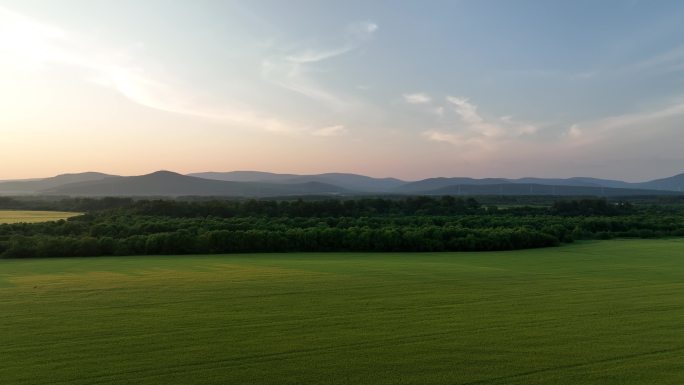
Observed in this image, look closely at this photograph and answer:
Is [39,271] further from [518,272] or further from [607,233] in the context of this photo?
[607,233]

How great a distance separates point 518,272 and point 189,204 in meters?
60.2

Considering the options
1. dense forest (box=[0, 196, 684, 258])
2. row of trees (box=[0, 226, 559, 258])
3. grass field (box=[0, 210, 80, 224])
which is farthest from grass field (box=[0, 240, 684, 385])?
grass field (box=[0, 210, 80, 224])

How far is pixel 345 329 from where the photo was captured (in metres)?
12.8

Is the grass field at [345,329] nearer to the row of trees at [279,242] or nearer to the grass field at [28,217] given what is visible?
the row of trees at [279,242]

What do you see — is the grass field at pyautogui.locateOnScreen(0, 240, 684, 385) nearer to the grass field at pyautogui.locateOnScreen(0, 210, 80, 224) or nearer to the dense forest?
the dense forest

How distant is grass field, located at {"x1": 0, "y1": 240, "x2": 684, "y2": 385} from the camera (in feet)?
31.6

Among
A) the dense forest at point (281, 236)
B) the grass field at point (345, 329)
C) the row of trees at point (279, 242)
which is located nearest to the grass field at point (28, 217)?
the dense forest at point (281, 236)

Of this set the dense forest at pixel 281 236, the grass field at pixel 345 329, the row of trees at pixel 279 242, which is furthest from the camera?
the dense forest at pixel 281 236

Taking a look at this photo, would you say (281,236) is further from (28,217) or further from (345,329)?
(28,217)

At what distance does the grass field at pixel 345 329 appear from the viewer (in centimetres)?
962

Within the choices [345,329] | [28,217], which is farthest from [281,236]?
[28,217]

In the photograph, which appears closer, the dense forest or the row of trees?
the row of trees

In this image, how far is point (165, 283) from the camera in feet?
70.2

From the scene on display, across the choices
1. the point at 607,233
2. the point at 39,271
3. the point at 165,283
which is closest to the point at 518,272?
the point at 165,283
